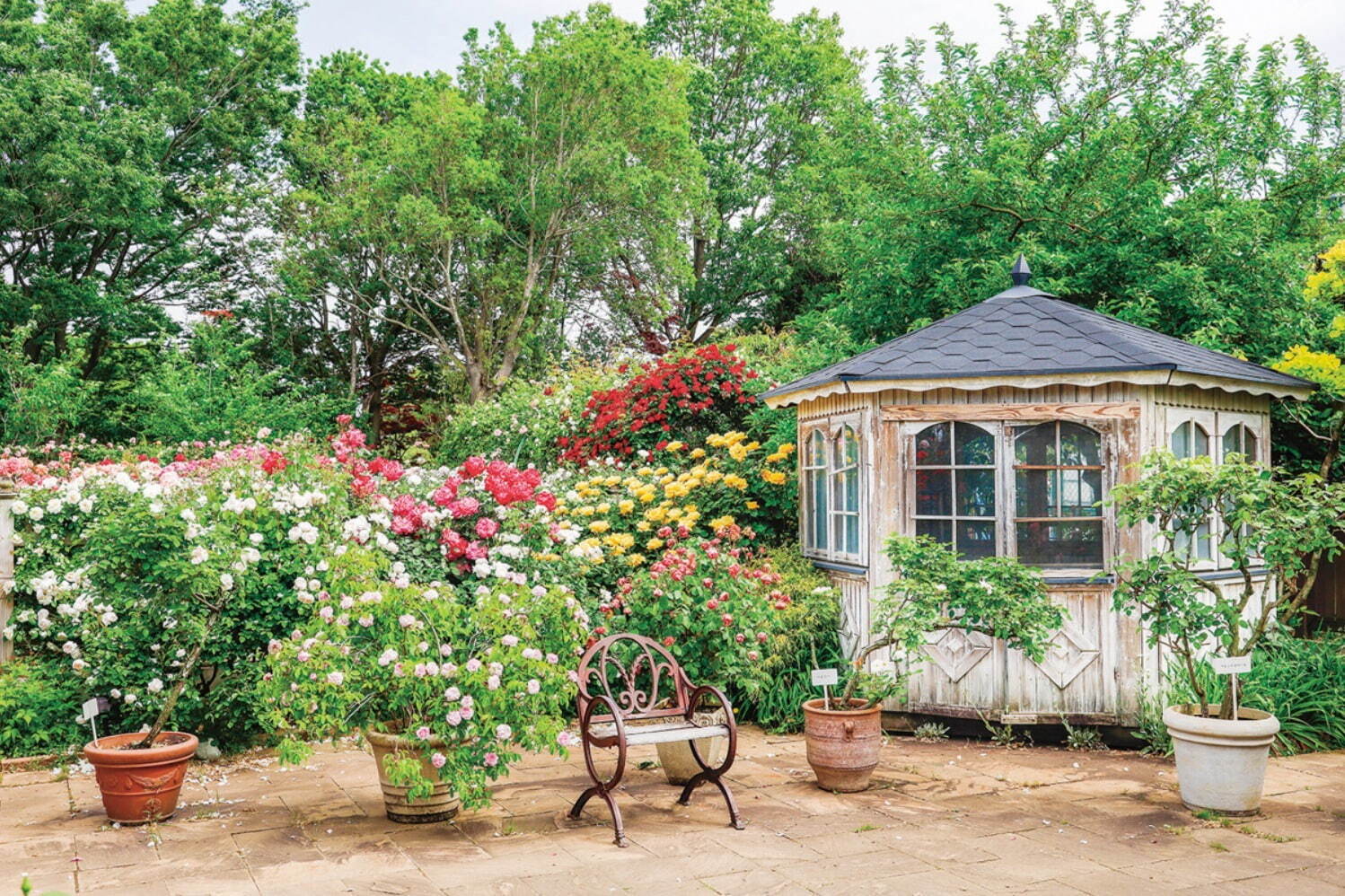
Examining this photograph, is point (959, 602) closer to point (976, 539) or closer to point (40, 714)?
point (976, 539)

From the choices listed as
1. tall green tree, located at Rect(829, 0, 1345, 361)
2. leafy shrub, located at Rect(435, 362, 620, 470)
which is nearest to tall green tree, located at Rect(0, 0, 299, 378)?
leafy shrub, located at Rect(435, 362, 620, 470)

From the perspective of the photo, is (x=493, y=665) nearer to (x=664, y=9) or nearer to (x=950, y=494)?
(x=950, y=494)

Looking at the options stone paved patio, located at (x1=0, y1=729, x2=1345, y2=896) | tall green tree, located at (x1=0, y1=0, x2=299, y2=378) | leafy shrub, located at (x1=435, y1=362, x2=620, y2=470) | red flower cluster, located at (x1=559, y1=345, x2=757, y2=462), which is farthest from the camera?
tall green tree, located at (x1=0, y1=0, x2=299, y2=378)

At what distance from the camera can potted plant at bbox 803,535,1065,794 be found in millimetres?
5840

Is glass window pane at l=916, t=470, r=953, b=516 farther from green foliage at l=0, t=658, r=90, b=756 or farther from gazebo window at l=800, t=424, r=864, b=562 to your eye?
green foliage at l=0, t=658, r=90, b=756

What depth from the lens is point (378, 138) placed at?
798 inches

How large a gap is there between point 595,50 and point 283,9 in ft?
21.6

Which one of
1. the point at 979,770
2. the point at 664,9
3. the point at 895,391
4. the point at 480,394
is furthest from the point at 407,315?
the point at 979,770

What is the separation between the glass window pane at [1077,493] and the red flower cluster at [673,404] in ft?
13.8

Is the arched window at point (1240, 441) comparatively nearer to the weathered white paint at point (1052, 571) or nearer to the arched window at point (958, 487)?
the weathered white paint at point (1052, 571)

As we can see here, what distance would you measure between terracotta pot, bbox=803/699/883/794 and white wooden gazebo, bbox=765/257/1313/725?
1364mm

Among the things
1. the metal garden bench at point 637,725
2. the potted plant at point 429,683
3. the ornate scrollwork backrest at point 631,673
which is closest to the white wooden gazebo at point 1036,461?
the ornate scrollwork backrest at point 631,673

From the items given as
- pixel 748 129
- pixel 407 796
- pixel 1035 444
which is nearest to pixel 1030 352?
pixel 1035 444

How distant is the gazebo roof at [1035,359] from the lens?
268 inches
